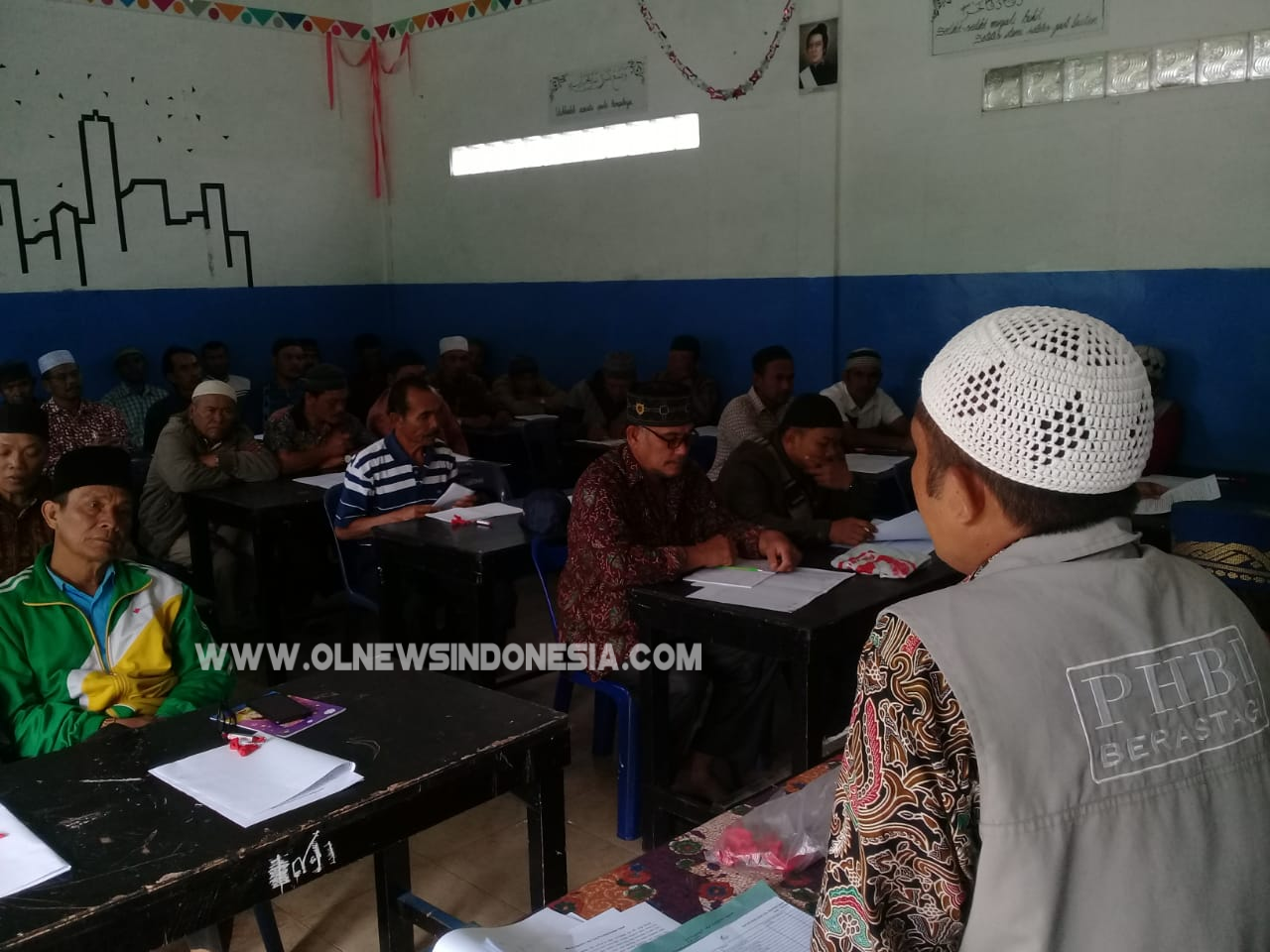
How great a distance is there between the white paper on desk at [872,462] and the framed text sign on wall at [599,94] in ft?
10.1

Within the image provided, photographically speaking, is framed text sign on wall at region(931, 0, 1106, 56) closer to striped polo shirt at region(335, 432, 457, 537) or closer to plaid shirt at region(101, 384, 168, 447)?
striped polo shirt at region(335, 432, 457, 537)

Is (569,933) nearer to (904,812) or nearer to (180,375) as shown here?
(904,812)

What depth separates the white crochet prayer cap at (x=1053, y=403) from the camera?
91 centimetres

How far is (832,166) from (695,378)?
1525 millimetres

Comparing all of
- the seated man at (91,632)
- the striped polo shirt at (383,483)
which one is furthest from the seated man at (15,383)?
the seated man at (91,632)

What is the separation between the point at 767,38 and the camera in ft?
20.3

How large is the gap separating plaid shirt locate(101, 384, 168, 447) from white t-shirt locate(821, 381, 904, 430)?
4.35 m

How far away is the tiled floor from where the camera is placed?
2568 mm

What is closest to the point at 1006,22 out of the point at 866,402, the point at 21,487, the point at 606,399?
the point at 866,402

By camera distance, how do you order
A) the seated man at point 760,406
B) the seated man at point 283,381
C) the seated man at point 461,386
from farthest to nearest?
1. the seated man at point 283,381
2. the seated man at point 461,386
3. the seated man at point 760,406

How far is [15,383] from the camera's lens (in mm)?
5953

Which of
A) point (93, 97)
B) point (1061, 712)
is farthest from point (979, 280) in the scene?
point (93, 97)

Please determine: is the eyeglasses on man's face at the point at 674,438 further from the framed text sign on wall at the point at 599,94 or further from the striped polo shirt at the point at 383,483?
the framed text sign on wall at the point at 599,94

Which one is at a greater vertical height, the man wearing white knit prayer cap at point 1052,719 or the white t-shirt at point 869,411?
the man wearing white knit prayer cap at point 1052,719
